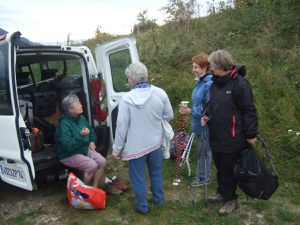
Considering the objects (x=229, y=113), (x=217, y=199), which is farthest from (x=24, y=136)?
(x=217, y=199)

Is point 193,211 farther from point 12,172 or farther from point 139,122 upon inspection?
point 12,172

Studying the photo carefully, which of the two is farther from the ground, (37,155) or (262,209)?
(37,155)

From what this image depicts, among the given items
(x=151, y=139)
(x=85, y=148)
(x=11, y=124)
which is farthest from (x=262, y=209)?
(x=11, y=124)

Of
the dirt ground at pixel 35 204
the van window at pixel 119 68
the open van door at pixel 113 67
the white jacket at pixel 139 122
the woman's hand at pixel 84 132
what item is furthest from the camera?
the van window at pixel 119 68

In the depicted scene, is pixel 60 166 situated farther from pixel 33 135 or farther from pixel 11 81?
pixel 11 81

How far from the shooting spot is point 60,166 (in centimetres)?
443

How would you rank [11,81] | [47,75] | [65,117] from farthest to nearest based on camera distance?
[47,75], [65,117], [11,81]

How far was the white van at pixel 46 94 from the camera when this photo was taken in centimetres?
378

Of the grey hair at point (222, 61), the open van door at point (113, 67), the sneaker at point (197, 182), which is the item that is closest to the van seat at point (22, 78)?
the open van door at point (113, 67)

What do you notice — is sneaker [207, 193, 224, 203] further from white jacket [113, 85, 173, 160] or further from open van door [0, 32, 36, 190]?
open van door [0, 32, 36, 190]

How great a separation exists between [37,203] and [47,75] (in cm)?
218

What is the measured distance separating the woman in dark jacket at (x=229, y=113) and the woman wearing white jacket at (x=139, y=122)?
0.53m

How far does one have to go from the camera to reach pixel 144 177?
399 centimetres

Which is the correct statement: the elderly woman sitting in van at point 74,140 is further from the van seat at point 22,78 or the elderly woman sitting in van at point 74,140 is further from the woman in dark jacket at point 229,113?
the van seat at point 22,78
